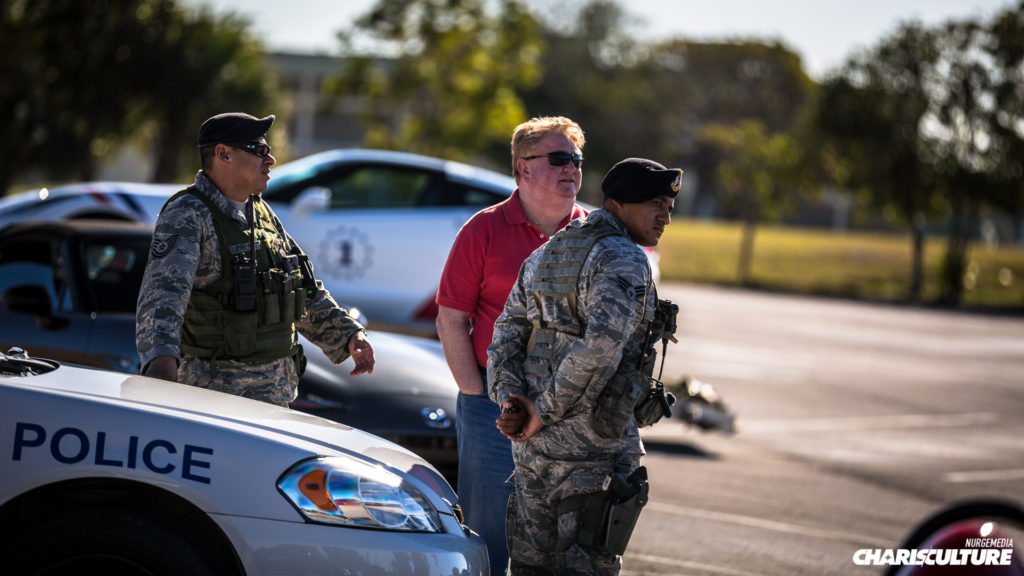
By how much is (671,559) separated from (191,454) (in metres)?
3.53

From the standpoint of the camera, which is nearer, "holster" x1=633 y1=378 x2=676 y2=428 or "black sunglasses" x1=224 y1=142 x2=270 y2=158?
"holster" x1=633 y1=378 x2=676 y2=428

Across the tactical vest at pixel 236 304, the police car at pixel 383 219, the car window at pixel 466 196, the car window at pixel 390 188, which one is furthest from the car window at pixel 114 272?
the car window at pixel 466 196

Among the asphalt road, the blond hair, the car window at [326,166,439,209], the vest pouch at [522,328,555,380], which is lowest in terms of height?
the asphalt road

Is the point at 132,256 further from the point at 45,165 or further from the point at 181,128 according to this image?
the point at 181,128

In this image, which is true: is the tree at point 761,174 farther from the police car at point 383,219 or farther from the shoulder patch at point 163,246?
the shoulder patch at point 163,246

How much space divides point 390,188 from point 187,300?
6.56 m

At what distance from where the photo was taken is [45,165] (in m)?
23.0

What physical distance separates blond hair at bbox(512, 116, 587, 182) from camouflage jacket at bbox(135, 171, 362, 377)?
94cm

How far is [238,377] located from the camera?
14.0 feet

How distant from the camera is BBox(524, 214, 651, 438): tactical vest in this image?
12.0ft

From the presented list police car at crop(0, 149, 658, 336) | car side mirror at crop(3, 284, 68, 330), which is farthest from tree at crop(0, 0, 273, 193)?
car side mirror at crop(3, 284, 68, 330)

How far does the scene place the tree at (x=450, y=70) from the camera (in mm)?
27469

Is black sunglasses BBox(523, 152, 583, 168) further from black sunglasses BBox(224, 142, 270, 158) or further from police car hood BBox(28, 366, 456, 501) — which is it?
police car hood BBox(28, 366, 456, 501)

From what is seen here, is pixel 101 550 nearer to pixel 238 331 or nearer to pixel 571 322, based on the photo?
pixel 238 331
